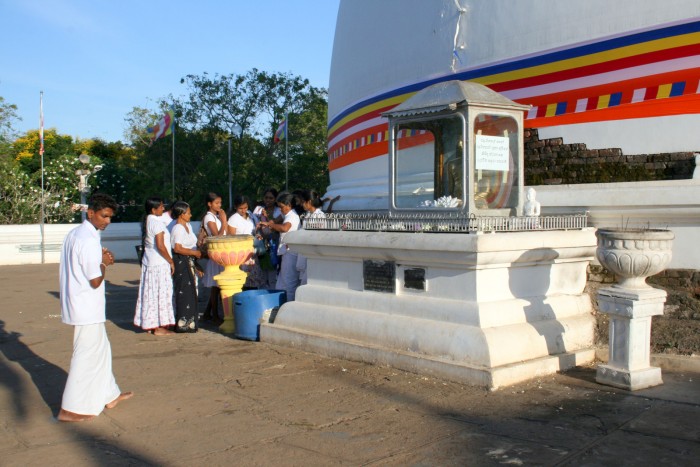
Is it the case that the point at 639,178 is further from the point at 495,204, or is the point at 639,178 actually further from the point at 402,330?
the point at 402,330

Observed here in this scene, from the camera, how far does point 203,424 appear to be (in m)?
4.63

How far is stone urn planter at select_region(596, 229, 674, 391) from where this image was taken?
195 inches

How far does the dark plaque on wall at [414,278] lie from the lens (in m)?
5.88

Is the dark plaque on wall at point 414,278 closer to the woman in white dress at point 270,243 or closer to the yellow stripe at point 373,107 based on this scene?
the woman in white dress at point 270,243

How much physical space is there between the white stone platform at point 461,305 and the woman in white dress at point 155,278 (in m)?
1.96

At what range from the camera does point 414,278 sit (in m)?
5.95

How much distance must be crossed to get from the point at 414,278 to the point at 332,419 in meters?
1.70

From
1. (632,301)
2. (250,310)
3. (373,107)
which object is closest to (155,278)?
(250,310)

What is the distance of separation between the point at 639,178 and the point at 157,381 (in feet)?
16.5

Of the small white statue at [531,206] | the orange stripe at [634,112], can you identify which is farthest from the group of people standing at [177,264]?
the orange stripe at [634,112]

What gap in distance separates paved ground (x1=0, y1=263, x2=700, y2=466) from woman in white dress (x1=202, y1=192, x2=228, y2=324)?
218 cm

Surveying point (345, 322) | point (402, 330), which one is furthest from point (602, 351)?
point (345, 322)

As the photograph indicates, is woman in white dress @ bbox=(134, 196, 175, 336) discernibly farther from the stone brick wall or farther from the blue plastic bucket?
the stone brick wall

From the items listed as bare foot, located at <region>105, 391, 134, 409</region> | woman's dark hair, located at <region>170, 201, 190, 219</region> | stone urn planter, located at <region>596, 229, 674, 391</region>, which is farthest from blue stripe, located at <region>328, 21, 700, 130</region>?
bare foot, located at <region>105, 391, 134, 409</region>
